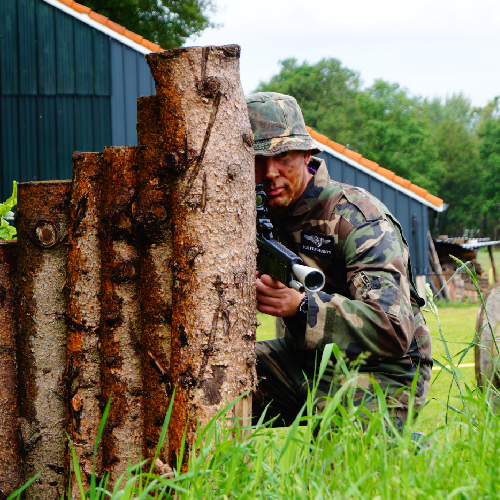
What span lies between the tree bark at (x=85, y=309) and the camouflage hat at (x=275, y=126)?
0.89m

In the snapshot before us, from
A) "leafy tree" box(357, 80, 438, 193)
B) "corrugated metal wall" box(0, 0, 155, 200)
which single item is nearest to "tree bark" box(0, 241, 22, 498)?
"corrugated metal wall" box(0, 0, 155, 200)

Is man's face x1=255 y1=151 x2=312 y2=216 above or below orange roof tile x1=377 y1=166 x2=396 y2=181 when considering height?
below

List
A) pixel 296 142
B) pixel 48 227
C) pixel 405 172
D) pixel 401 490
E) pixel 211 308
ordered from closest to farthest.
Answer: pixel 401 490, pixel 211 308, pixel 48 227, pixel 296 142, pixel 405 172

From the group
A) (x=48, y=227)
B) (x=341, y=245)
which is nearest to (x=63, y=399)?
(x=48, y=227)

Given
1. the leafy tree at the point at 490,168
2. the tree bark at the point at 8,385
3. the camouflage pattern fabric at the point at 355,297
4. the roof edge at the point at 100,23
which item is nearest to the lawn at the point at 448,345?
the camouflage pattern fabric at the point at 355,297

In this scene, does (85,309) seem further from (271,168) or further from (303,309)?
(271,168)

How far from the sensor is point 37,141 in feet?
33.7

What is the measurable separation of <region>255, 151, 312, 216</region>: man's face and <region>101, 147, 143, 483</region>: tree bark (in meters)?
0.86

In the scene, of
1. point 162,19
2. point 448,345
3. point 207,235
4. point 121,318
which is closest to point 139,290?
point 121,318

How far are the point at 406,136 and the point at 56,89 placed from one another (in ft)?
154

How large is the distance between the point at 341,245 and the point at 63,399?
141cm

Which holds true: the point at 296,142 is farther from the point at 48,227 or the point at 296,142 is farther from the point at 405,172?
the point at 405,172

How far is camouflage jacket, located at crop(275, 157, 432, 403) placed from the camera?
2453 mm

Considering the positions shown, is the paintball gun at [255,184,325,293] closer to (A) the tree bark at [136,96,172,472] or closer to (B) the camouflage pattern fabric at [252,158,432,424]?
(B) the camouflage pattern fabric at [252,158,432,424]
